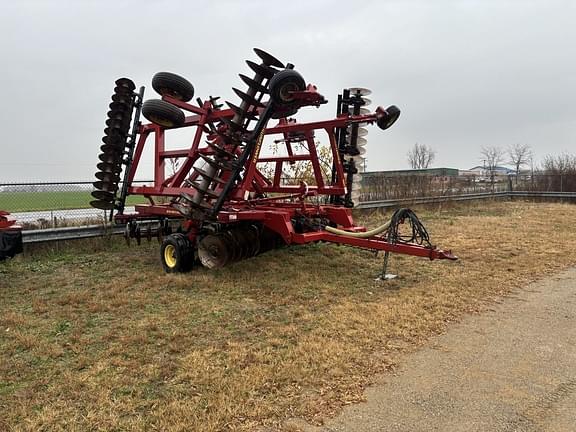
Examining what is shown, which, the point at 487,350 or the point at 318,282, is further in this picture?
the point at 318,282

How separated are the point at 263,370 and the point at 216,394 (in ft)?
1.39

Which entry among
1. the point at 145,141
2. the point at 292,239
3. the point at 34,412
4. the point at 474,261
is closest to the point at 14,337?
the point at 34,412

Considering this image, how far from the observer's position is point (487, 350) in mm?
3670

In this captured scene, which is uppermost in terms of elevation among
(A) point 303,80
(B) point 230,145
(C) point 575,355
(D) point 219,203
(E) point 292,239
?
(A) point 303,80

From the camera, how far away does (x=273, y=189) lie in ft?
27.4

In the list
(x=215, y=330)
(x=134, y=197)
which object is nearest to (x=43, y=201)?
(x=134, y=197)

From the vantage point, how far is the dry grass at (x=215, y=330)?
279 centimetres

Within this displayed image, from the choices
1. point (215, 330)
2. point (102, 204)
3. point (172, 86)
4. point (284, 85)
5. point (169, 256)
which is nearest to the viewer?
point (215, 330)

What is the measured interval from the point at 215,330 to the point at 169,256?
100.0 inches

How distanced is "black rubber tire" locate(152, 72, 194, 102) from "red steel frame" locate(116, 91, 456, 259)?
0.42 feet

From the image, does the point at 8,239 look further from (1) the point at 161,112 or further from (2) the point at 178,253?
(1) the point at 161,112

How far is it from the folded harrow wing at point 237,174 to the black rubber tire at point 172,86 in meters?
0.01

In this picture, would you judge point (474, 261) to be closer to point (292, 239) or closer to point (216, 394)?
point (292, 239)

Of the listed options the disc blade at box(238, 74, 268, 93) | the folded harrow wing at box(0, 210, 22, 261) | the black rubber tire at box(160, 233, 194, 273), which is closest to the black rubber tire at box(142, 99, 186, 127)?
the disc blade at box(238, 74, 268, 93)
